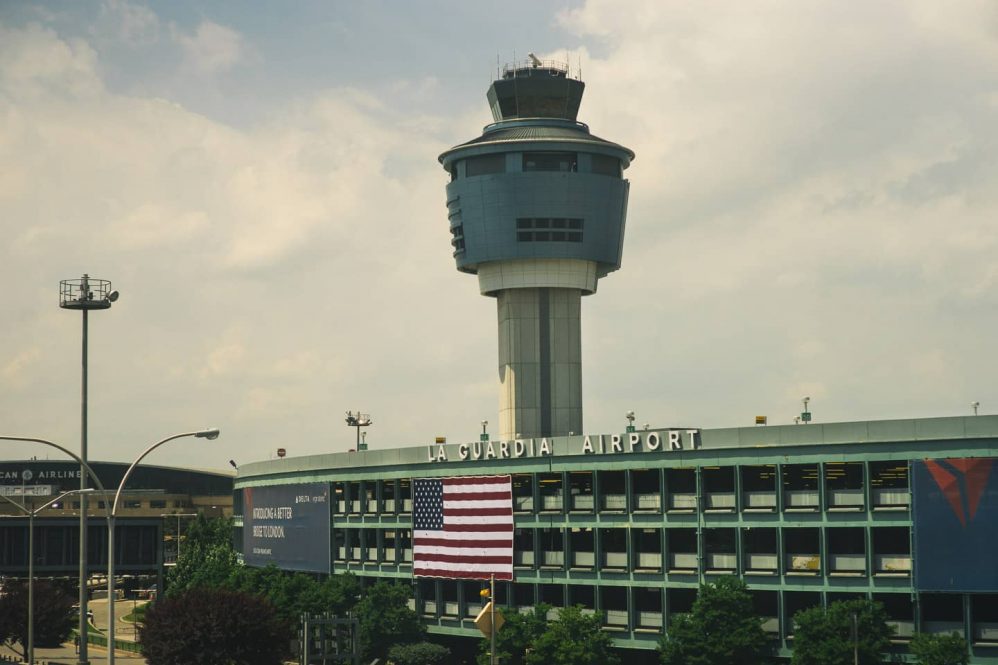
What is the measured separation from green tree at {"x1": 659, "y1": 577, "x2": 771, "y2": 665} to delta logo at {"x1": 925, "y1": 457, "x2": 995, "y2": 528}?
1391cm

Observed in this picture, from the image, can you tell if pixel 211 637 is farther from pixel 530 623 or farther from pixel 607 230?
pixel 607 230

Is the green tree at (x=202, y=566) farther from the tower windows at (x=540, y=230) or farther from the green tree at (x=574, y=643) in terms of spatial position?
the green tree at (x=574, y=643)

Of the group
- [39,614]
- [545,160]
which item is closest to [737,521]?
[545,160]

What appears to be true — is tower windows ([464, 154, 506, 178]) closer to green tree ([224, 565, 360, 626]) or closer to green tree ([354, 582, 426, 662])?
green tree ([224, 565, 360, 626])

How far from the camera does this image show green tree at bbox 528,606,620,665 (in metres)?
92.8

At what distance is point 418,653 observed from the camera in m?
110

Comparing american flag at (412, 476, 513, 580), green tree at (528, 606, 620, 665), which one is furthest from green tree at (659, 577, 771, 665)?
american flag at (412, 476, 513, 580)

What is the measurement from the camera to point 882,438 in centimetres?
8456

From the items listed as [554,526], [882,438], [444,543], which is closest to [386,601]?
[444,543]

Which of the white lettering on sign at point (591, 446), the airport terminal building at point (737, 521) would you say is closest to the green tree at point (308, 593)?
the airport terminal building at point (737, 521)

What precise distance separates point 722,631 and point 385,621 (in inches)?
1312

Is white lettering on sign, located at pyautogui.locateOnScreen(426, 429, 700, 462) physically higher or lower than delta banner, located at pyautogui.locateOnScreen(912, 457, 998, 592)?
higher

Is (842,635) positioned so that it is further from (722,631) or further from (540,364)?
(540,364)

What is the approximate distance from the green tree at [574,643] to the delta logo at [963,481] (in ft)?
80.5
